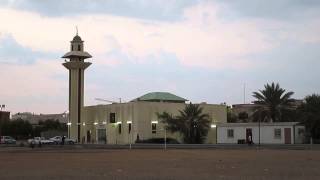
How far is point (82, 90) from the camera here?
120 m

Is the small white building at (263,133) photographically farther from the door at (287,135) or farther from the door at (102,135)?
the door at (102,135)

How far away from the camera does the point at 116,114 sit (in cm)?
11344

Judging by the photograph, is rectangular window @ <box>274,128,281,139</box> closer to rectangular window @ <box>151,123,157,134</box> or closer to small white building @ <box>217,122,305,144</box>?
small white building @ <box>217,122,305,144</box>

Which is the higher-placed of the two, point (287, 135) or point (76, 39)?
point (76, 39)

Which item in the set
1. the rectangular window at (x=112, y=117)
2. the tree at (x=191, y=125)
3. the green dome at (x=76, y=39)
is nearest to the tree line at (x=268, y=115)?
the tree at (x=191, y=125)

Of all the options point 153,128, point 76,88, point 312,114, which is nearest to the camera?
point 312,114

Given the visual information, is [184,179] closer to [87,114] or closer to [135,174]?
[135,174]

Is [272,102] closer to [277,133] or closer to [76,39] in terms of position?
[277,133]

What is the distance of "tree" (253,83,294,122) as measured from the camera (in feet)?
303

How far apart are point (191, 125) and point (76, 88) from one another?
2822 centimetres

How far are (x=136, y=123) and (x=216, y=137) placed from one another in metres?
14.1

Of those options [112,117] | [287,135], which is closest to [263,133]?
[287,135]

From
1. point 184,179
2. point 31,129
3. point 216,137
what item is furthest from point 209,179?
point 31,129

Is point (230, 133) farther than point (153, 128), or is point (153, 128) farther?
point (153, 128)
